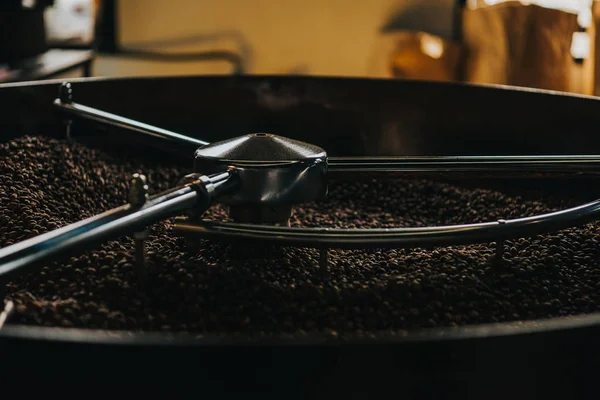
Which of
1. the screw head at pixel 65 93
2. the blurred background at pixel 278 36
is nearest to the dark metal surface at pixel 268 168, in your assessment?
the screw head at pixel 65 93

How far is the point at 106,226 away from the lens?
588mm

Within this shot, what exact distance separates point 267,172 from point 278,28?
310 centimetres

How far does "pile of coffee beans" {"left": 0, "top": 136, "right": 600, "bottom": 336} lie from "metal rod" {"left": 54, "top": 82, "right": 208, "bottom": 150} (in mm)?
95

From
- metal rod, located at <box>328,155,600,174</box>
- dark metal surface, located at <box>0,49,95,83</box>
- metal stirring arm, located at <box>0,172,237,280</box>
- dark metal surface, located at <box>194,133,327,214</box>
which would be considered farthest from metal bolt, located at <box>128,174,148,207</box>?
dark metal surface, located at <box>0,49,95,83</box>

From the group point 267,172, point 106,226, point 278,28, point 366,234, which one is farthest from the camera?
point 278,28

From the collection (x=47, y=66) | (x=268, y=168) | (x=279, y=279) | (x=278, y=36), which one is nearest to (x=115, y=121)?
(x=268, y=168)

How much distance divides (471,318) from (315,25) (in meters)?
3.31

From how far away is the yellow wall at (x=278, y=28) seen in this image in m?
3.82

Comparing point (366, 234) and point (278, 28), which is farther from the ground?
point (278, 28)

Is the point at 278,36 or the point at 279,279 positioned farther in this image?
the point at 278,36

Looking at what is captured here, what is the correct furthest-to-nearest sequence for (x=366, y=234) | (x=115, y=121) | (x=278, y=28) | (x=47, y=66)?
(x=278, y=28)
(x=47, y=66)
(x=115, y=121)
(x=366, y=234)

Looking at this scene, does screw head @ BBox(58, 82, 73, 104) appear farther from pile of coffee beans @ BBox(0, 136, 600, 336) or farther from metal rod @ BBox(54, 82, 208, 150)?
pile of coffee beans @ BBox(0, 136, 600, 336)

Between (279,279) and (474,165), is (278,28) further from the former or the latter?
(279,279)

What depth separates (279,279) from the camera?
0.79 metres
